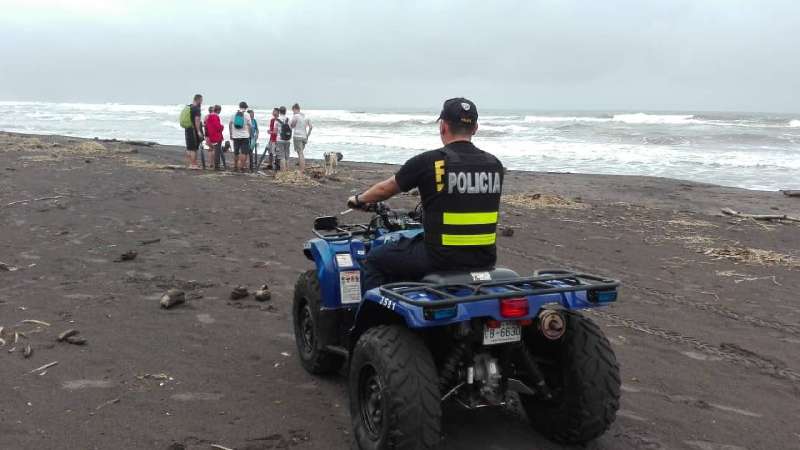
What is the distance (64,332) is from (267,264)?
2872 mm

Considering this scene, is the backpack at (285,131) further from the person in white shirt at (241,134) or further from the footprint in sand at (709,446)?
the footprint in sand at (709,446)

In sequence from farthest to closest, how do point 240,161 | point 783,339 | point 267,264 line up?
point 240,161 < point 267,264 < point 783,339

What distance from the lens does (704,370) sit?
16.2 ft

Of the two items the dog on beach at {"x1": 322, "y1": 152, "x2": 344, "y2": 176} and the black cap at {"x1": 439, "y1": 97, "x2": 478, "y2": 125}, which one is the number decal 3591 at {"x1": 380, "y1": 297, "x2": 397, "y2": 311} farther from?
the dog on beach at {"x1": 322, "y1": 152, "x2": 344, "y2": 176}

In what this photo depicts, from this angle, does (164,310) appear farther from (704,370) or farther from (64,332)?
(704,370)

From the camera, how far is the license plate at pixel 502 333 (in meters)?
3.10

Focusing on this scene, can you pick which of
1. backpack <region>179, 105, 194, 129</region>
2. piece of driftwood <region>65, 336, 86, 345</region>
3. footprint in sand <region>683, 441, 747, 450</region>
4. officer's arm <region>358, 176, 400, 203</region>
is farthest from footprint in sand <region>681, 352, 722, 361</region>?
backpack <region>179, 105, 194, 129</region>

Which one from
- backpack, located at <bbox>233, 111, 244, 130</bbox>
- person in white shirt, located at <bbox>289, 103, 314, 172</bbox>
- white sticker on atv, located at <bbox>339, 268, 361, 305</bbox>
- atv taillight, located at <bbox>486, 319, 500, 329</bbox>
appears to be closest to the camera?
atv taillight, located at <bbox>486, 319, 500, 329</bbox>

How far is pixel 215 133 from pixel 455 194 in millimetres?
13418

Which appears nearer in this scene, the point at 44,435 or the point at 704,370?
the point at 44,435

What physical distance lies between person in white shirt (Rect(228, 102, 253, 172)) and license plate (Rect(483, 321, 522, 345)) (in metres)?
12.9

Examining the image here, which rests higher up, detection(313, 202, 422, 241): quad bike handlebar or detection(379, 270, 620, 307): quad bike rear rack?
detection(313, 202, 422, 241): quad bike handlebar

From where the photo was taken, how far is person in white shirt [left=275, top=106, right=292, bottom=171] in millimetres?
15945

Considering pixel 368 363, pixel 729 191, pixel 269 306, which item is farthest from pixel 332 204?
pixel 729 191
